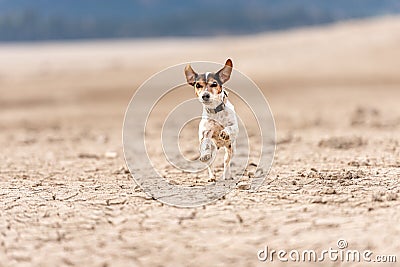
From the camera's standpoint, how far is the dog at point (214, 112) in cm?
301

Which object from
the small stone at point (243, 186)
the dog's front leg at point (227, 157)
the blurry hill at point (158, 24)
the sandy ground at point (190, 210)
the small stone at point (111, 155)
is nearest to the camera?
the sandy ground at point (190, 210)

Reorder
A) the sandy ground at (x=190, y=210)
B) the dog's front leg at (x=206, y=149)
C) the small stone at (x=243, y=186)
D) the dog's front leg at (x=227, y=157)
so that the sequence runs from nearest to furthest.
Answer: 1. the sandy ground at (x=190, y=210)
2. the dog's front leg at (x=206, y=149)
3. the dog's front leg at (x=227, y=157)
4. the small stone at (x=243, y=186)

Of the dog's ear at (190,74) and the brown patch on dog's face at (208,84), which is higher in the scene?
the dog's ear at (190,74)

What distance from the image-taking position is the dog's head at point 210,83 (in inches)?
118

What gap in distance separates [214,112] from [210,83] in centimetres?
22

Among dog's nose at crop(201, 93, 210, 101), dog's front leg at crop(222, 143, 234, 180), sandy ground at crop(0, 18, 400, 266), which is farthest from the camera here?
dog's front leg at crop(222, 143, 234, 180)

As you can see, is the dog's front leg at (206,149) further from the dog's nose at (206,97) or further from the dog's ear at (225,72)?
the dog's ear at (225,72)

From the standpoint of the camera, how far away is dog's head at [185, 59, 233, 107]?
3.00 metres

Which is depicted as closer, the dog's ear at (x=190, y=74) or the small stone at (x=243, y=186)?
the dog's ear at (x=190, y=74)

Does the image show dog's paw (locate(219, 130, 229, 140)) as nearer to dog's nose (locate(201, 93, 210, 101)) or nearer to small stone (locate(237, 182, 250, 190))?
dog's nose (locate(201, 93, 210, 101))

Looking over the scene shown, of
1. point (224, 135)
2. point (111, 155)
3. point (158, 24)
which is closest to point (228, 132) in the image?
point (224, 135)

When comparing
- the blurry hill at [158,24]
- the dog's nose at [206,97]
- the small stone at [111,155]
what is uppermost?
the blurry hill at [158,24]

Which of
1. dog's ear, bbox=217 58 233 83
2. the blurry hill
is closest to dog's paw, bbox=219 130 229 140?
dog's ear, bbox=217 58 233 83

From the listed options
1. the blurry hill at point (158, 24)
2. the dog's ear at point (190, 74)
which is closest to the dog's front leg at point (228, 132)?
the dog's ear at point (190, 74)
